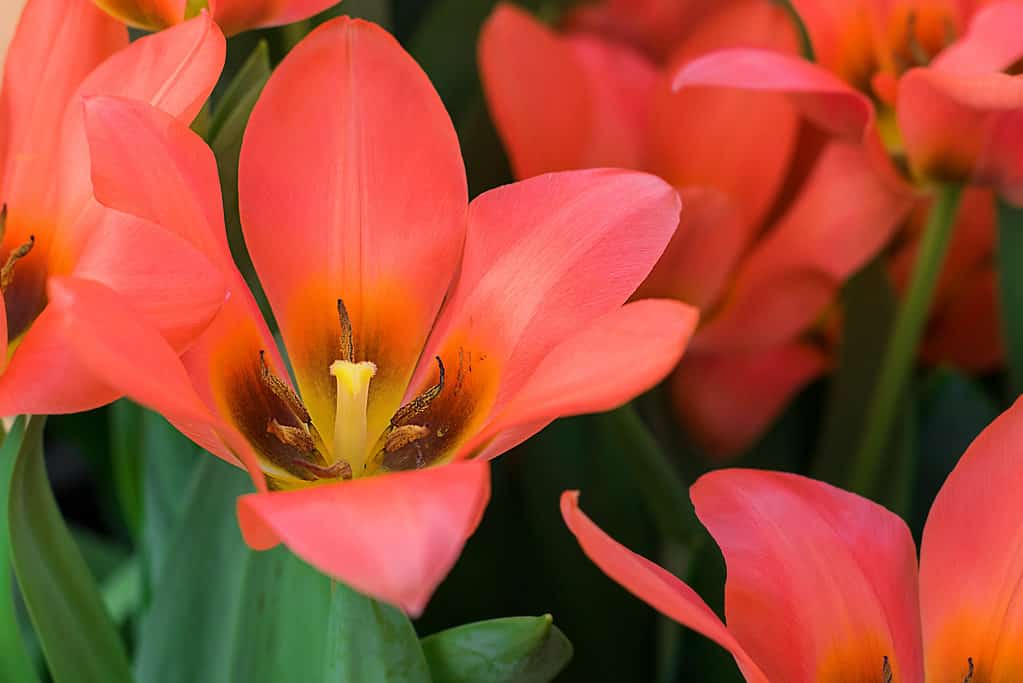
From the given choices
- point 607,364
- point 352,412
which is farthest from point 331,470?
point 607,364

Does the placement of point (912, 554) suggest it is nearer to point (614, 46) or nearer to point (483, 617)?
point (483, 617)

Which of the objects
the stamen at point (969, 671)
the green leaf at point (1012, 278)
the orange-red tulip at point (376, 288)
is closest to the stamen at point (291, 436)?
the orange-red tulip at point (376, 288)

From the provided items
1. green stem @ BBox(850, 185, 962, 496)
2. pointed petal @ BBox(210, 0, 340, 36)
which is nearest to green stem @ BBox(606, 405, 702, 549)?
green stem @ BBox(850, 185, 962, 496)

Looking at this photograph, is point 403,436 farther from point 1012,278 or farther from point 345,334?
point 1012,278

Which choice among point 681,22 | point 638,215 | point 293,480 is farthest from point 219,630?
point 681,22

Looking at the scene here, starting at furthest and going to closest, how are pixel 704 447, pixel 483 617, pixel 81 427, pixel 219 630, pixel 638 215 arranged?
pixel 81 427, pixel 704 447, pixel 483 617, pixel 219 630, pixel 638 215

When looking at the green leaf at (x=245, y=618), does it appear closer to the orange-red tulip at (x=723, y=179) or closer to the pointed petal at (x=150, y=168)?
the pointed petal at (x=150, y=168)
